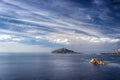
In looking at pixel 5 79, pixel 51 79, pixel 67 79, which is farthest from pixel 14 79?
pixel 67 79

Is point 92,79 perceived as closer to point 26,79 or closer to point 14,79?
point 26,79

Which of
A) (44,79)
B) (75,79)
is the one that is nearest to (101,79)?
(75,79)

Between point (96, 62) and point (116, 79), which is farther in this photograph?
point (96, 62)

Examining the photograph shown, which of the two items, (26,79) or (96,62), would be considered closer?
(26,79)

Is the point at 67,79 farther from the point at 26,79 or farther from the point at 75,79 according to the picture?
the point at 26,79

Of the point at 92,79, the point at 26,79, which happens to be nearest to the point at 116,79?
the point at 92,79

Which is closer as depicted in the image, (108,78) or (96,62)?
(108,78)

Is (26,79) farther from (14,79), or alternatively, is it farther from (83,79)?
(83,79)
